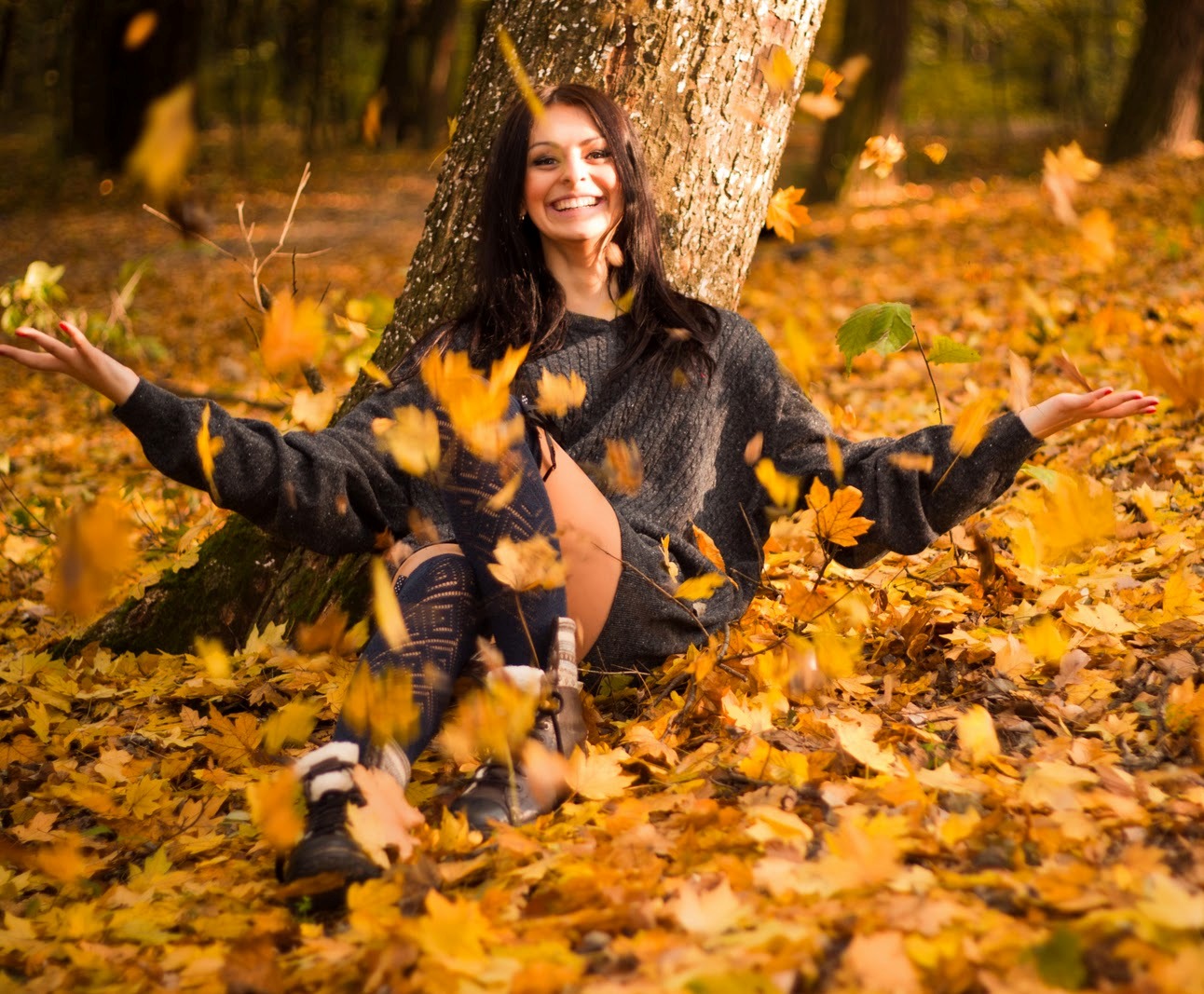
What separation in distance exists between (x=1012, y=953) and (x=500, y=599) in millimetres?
1026

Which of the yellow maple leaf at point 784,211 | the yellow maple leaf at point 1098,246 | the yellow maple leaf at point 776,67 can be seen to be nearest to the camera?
the yellow maple leaf at point 776,67

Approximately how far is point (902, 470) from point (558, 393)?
0.72 meters

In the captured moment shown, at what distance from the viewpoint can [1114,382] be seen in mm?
3998

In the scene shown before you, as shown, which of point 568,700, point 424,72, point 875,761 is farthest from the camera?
point 424,72

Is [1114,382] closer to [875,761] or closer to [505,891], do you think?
[875,761]

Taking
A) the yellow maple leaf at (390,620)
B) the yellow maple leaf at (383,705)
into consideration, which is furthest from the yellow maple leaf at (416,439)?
the yellow maple leaf at (383,705)

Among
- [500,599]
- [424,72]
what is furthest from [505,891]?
[424,72]

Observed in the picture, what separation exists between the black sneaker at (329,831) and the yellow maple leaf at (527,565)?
14.8 inches

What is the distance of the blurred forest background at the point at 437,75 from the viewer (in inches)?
376

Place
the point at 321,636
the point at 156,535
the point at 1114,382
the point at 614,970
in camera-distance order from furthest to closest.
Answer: the point at 1114,382, the point at 156,535, the point at 321,636, the point at 614,970

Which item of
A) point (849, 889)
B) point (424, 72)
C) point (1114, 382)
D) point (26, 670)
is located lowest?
point (26, 670)

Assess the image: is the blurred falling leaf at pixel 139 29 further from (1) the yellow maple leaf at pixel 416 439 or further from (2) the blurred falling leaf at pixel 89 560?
(1) the yellow maple leaf at pixel 416 439

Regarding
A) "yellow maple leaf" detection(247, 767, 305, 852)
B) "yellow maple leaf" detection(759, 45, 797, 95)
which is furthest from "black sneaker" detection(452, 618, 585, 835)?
"yellow maple leaf" detection(759, 45, 797, 95)

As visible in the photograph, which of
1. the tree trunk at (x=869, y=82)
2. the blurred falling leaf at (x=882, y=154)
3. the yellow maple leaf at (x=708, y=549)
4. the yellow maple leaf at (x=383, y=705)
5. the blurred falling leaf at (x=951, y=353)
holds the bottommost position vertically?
the yellow maple leaf at (x=383, y=705)
